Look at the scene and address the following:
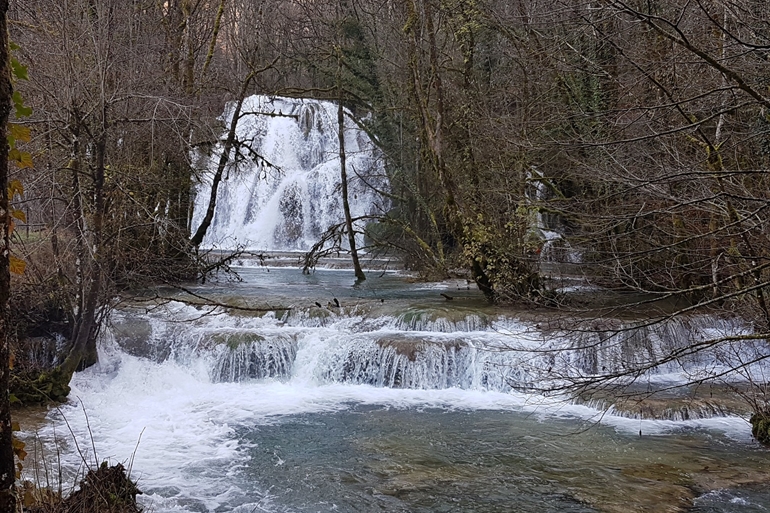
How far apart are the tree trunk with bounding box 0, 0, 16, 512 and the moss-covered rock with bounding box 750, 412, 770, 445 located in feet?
23.4

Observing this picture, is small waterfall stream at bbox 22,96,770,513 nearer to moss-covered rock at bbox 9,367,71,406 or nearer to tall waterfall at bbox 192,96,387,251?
moss-covered rock at bbox 9,367,71,406

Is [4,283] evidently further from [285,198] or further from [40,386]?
[285,198]

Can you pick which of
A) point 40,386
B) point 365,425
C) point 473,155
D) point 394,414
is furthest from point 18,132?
point 473,155

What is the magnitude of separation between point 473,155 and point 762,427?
26.2 feet

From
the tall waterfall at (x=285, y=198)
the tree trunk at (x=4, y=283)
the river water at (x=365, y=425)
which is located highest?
the tall waterfall at (x=285, y=198)

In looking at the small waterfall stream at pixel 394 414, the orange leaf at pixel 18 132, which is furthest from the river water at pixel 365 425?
the orange leaf at pixel 18 132

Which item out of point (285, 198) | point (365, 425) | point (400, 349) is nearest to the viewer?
point (365, 425)

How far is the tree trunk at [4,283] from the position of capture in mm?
2057

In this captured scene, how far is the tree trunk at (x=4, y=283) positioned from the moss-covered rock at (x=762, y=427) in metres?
7.14

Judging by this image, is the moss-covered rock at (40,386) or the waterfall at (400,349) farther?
the waterfall at (400,349)

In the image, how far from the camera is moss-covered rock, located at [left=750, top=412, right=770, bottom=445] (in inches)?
277

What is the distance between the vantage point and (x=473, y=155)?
13773mm

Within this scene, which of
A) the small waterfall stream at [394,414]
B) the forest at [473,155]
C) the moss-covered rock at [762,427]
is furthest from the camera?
the moss-covered rock at [762,427]

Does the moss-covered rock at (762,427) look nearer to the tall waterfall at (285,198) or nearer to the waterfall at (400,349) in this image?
the waterfall at (400,349)
